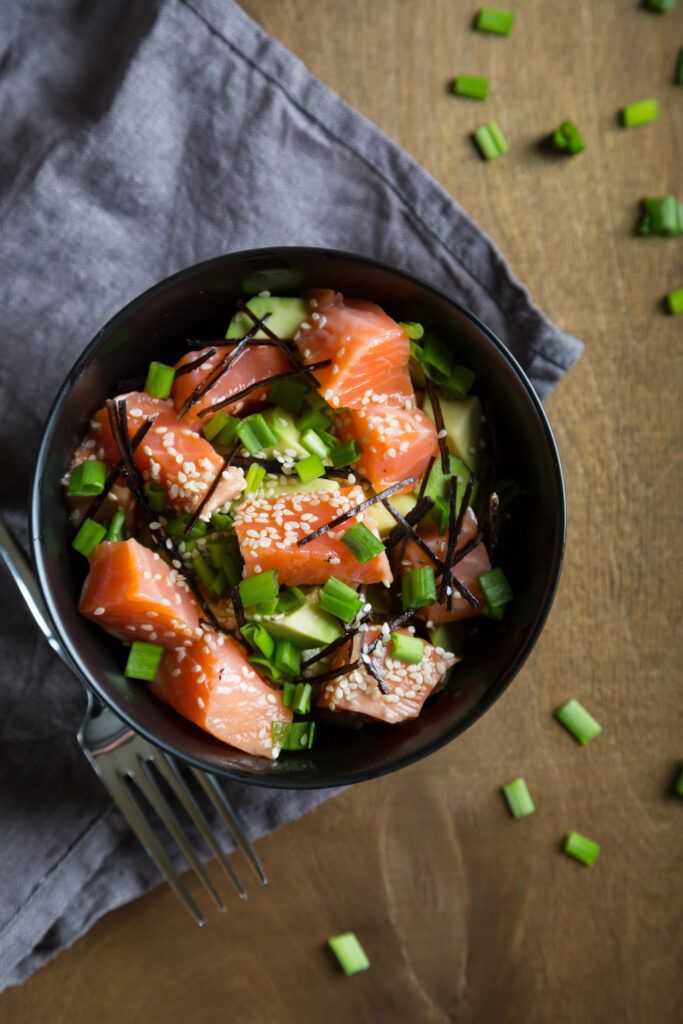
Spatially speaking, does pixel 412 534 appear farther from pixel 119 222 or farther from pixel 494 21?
pixel 494 21

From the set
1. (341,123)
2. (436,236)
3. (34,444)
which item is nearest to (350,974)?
(34,444)

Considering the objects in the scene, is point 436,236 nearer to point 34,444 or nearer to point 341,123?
point 341,123

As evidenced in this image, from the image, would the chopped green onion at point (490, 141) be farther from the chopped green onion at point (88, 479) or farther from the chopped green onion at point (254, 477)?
the chopped green onion at point (88, 479)

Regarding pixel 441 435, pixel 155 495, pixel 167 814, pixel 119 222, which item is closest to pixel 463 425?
pixel 441 435

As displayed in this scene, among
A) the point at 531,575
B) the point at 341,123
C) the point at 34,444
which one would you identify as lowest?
the point at 531,575

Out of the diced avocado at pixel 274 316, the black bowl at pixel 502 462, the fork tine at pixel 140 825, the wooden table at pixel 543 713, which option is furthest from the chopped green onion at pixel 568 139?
the fork tine at pixel 140 825

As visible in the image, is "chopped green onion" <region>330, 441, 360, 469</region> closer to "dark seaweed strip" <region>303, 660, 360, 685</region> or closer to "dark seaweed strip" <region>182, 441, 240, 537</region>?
"dark seaweed strip" <region>182, 441, 240, 537</region>

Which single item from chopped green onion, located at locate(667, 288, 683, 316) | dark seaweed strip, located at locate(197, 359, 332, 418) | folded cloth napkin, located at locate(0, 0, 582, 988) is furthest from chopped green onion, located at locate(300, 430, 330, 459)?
chopped green onion, located at locate(667, 288, 683, 316)
